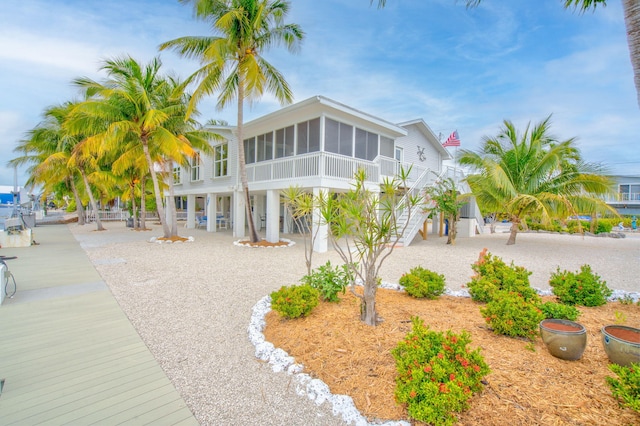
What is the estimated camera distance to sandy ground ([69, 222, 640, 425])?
108 inches

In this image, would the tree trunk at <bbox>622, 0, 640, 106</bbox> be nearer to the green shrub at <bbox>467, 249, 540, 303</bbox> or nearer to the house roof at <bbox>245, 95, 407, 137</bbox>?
the green shrub at <bbox>467, 249, 540, 303</bbox>

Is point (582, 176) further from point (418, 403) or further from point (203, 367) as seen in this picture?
point (203, 367)

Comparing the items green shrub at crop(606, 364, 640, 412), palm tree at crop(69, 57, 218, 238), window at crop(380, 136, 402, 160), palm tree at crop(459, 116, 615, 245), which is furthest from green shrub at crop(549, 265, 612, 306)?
palm tree at crop(69, 57, 218, 238)

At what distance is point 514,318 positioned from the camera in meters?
3.52

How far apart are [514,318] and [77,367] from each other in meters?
5.06

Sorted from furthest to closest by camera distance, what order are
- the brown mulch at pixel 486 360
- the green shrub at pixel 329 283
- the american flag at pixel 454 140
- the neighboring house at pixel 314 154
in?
the american flag at pixel 454 140 < the neighboring house at pixel 314 154 < the green shrub at pixel 329 283 < the brown mulch at pixel 486 360

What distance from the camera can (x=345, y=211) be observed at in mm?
3908

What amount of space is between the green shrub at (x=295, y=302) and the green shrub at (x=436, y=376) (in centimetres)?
170

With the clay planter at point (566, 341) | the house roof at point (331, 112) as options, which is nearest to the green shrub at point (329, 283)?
the clay planter at point (566, 341)

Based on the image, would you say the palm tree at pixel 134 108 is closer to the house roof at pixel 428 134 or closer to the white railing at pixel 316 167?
the white railing at pixel 316 167

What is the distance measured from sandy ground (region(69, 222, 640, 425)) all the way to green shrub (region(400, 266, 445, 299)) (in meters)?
1.73

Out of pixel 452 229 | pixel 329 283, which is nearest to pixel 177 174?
pixel 452 229

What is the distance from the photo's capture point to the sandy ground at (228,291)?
108 inches

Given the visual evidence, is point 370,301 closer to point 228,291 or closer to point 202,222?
point 228,291
